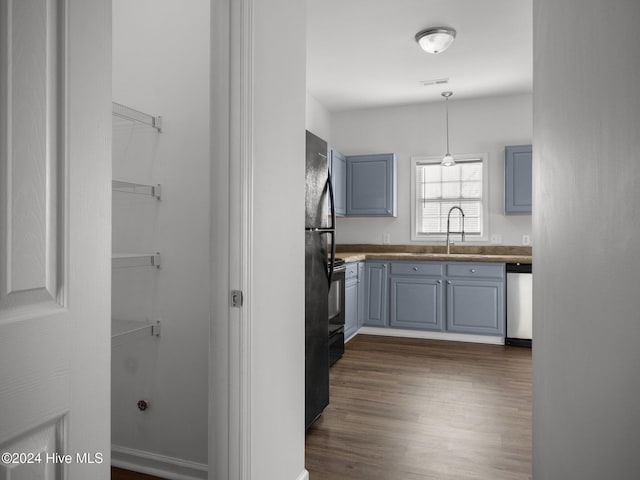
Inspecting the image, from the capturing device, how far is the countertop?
4.46 metres

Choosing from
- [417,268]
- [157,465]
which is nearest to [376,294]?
[417,268]

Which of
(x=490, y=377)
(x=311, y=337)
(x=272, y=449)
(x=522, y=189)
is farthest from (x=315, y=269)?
(x=522, y=189)

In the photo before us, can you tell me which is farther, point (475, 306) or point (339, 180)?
point (339, 180)

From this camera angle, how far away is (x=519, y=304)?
14.3ft

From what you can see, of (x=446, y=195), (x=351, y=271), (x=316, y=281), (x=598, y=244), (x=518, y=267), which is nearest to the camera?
(x=598, y=244)

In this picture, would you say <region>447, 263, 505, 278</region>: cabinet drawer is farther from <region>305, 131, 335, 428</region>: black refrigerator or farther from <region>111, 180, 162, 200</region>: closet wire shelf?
<region>111, 180, 162, 200</region>: closet wire shelf

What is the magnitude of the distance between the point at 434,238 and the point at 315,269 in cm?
→ 320

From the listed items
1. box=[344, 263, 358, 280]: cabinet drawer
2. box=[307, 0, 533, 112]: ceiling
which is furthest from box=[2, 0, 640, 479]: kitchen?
box=[344, 263, 358, 280]: cabinet drawer

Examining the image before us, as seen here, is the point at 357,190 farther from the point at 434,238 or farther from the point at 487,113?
the point at 487,113

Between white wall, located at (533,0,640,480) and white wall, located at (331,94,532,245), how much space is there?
4.89m

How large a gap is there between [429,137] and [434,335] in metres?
2.48

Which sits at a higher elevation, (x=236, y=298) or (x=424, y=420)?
(x=236, y=298)

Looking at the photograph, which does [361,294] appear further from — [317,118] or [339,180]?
[317,118]

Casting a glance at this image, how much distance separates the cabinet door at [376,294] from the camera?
4.90m
